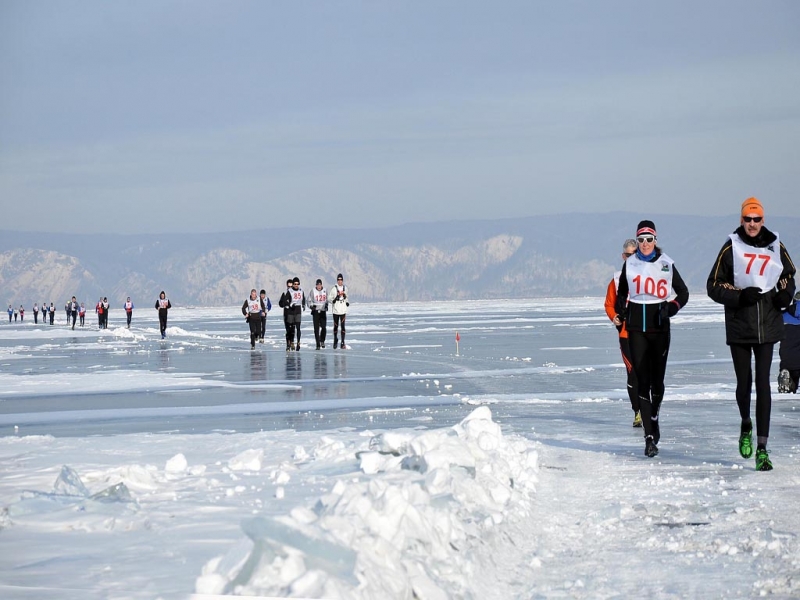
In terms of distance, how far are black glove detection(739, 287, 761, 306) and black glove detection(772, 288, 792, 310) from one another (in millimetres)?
145

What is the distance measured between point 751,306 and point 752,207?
2.45 ft

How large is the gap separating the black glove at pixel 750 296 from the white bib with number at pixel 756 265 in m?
0.10

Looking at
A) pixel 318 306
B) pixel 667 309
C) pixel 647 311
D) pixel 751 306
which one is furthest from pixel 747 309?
pixel 318 306

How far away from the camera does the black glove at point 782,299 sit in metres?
8.11

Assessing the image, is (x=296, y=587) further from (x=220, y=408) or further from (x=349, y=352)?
(x=349, y=352)

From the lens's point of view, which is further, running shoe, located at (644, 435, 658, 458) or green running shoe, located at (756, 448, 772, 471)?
running shoe, located at (644, 435, 658, 458)

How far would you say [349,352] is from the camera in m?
26.3

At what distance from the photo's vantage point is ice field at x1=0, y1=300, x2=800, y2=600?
4445 mm

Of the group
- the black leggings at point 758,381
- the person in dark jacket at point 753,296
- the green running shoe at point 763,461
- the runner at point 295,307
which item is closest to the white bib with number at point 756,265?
the person in dark jacket at point 753,296

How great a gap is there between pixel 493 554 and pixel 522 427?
539cm

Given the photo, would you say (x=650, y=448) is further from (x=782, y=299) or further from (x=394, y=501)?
(x=394, y=501)

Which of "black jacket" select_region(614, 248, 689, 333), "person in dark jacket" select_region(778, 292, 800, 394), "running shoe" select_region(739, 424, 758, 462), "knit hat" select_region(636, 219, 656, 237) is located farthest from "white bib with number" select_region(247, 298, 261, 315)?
"running shoe" select_region(739, 424, 758, 462)

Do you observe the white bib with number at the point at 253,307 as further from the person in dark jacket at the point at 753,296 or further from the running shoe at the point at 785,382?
the person in dark jacket at the point at 753,296

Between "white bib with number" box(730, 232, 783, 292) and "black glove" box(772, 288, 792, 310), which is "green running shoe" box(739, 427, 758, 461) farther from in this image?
"white bib with number" box(730, 232, 783, 292)
